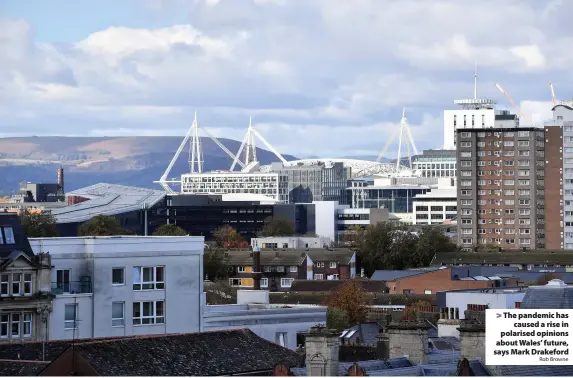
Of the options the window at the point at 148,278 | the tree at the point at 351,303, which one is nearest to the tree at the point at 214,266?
the tree at the point at 351,303

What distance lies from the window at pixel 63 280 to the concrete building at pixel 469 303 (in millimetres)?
15089

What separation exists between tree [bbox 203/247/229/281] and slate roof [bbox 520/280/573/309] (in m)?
109

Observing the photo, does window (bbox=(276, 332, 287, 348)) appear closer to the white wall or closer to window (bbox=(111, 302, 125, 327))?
the white wall

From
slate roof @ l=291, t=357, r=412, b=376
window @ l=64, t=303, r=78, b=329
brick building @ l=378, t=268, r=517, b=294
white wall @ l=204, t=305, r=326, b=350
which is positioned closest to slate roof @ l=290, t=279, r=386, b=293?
brick building @ l=378, t=268, r=517, b=294

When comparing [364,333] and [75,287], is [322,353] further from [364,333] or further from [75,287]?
[364,333]

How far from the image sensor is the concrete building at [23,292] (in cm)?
5728

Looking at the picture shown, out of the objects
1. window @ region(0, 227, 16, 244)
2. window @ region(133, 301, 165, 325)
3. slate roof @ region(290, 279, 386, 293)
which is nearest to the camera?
window @ region(0, 227, 16, 244)

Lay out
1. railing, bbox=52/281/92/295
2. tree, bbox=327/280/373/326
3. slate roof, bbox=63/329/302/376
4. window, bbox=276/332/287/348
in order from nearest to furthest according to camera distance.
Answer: slate roof, bbox=63/329/302/376 < railing, bbox=52/281/92/295 < window, bbox=276/332/287/348 < tree, bbox=327/280/373/326

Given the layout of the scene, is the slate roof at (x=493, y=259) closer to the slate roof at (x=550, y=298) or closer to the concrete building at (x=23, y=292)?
the slate roof at (x=550, y=298)

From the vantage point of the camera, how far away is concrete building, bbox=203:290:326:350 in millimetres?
64688

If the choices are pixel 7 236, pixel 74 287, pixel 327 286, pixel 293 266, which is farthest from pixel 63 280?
pixel 293 266

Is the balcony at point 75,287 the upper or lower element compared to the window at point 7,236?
lower

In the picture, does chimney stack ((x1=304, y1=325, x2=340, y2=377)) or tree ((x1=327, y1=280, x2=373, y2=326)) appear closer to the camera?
chimney stack ((x1=304, y1=325, x2=340, y2=377))

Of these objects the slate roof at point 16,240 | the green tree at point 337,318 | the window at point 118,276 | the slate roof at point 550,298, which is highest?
the slate roof at point 16,240
